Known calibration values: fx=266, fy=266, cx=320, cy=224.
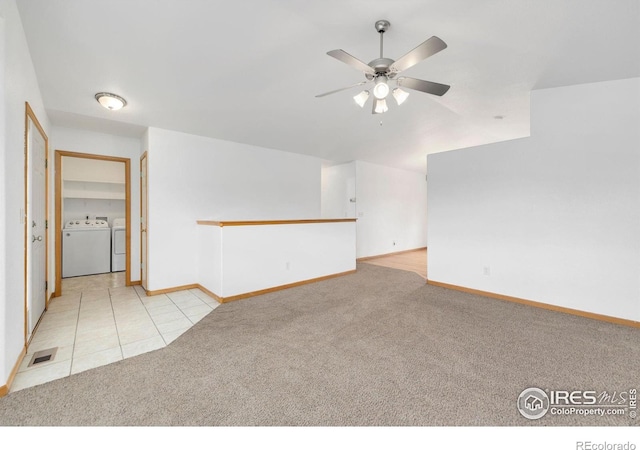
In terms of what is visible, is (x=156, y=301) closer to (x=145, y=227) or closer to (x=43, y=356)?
(x=145, y=227)

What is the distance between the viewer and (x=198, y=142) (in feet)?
14.0

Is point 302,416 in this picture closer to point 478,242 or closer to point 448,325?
point 448,325

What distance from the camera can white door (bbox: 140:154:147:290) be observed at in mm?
4008

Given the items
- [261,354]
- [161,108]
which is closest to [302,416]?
[261,354]

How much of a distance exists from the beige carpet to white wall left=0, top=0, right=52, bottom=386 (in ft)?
1.49

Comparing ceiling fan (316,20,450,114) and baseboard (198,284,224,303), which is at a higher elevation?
ceiling fan (316,20,450,114)

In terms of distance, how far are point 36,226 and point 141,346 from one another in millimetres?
1865

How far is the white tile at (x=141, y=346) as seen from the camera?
85.8 inches

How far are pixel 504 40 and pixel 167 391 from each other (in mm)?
3684

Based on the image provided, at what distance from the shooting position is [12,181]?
182cm

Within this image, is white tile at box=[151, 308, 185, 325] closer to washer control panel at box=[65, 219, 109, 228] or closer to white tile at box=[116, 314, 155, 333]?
white tile at box=[116, 314, 155, 333]
